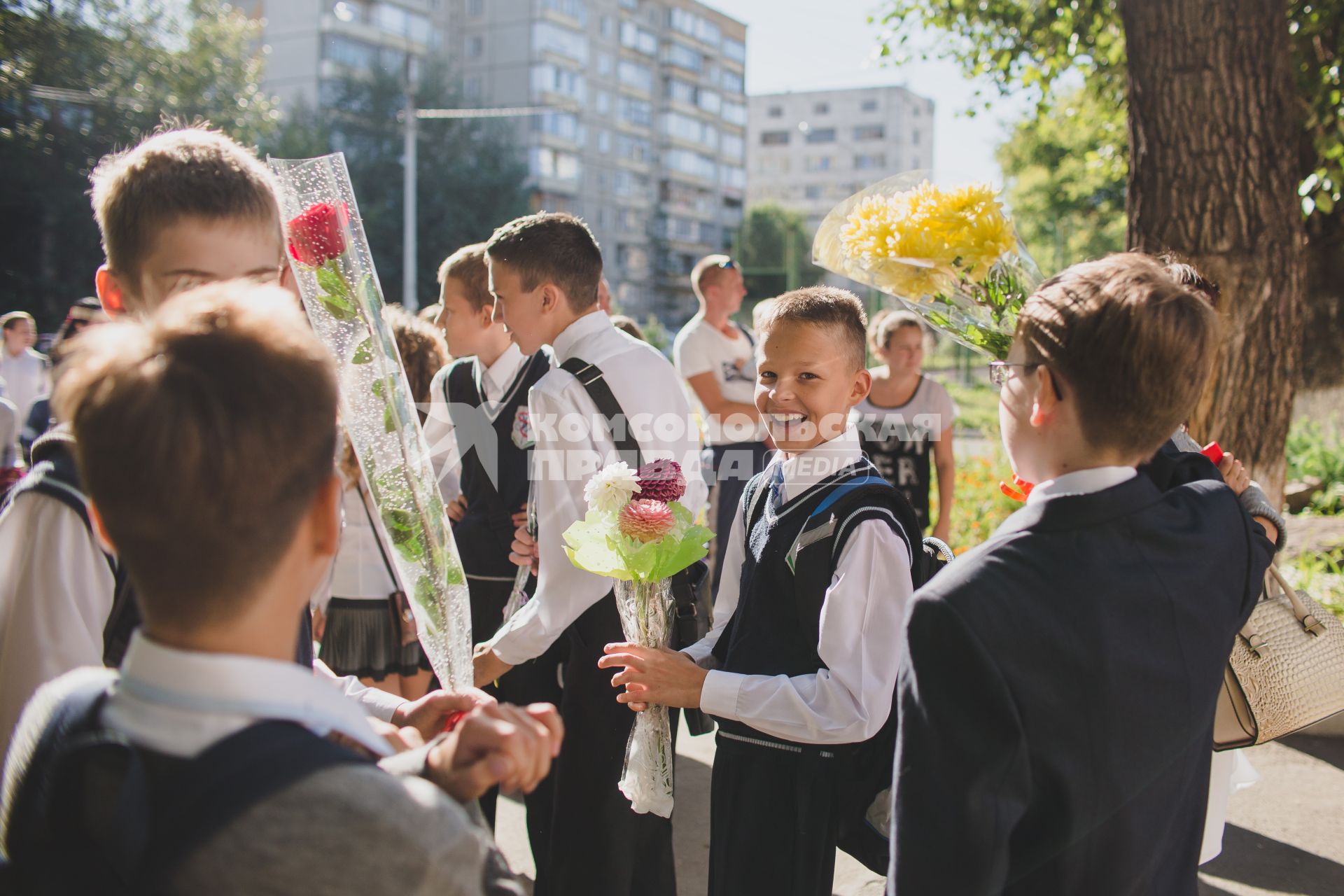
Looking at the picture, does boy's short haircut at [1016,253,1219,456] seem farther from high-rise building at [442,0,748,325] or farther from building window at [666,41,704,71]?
building window at [666,41,704,71]

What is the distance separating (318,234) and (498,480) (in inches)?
72.1

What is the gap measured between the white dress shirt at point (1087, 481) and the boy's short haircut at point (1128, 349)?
0.13ft

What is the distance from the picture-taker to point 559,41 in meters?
51.9

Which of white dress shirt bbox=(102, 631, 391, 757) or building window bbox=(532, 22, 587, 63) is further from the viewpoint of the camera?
building window bbox=(532, 22, 587, 63)

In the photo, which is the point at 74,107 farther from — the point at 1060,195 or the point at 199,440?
the point at 199,440

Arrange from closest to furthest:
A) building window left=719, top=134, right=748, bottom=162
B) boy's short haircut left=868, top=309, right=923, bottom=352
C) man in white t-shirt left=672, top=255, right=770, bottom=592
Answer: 1. boy's short haircut left=868, top=309, right=923, bottom=352
2. man in white t-shirt left=672, top=255, right=770, bottom=592
3. building window left=719, top=134, right=748, bottom=162

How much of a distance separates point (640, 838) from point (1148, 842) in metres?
1.73

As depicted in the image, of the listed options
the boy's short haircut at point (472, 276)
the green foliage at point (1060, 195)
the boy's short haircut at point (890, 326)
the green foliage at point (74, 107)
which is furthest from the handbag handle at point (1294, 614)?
the green foliage at point (74, 107)

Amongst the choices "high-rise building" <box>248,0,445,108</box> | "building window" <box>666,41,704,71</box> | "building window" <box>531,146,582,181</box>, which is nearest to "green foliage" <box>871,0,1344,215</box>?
"high-rise building" <box>248,0,445,108</box>

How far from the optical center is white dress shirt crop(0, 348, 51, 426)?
911 centimetres

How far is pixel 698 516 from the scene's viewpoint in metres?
3.08

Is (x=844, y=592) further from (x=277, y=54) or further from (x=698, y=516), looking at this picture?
(x=277, y=54)

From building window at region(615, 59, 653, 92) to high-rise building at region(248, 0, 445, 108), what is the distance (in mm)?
17512

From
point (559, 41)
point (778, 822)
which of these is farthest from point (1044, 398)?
point (559, 41)
